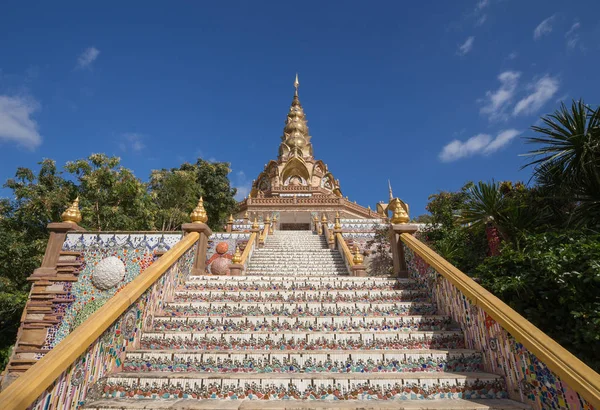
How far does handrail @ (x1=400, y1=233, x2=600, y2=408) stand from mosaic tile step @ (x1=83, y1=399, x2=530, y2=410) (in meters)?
0.51

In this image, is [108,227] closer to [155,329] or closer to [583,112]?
[155,329]

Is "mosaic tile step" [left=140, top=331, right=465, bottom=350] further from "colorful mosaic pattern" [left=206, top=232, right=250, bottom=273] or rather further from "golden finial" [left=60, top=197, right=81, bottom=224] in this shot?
"colorful mosaic pattern" [left=206, top=232, right=250, bottom=273]

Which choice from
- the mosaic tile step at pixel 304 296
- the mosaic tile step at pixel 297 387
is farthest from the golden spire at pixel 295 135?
the mosaic tile step at pixel 297 387

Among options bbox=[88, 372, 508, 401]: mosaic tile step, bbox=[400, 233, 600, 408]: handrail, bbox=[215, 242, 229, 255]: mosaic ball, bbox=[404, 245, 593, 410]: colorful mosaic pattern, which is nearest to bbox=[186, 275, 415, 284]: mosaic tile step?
bbox=[404, 245, 593, 410]: colorful mosaic pattern

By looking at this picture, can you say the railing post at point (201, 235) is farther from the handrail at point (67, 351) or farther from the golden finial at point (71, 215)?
the golden finial at point (71, 215)

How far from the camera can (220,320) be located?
4.29 meters

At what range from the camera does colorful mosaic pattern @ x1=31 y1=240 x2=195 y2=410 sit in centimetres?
258

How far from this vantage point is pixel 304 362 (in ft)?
11.3

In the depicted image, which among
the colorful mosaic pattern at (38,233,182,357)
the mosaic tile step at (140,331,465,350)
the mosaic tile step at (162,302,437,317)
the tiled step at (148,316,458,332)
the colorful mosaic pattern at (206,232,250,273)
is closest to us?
the mosaic tile step at (140,331,465,350)

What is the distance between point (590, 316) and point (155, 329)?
520 cm

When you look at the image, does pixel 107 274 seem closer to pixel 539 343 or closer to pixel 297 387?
pixel 297 387

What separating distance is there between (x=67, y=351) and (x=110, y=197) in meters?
13.0

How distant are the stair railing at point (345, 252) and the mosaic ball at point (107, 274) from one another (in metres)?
6.46

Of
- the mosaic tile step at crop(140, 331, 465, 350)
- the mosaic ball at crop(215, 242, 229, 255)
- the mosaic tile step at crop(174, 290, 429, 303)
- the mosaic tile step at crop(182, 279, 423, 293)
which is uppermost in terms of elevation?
the mosaic ball at crop(215, 242, 229, 255)
